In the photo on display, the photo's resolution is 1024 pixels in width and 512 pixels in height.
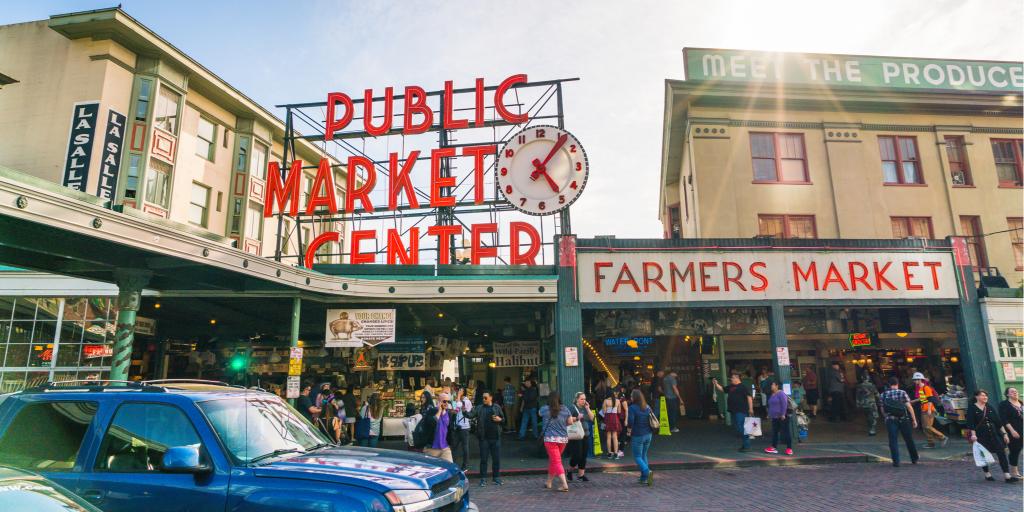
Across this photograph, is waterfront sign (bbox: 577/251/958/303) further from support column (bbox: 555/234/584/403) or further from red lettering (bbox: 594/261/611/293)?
support column (bbox: 555/234/584/403)

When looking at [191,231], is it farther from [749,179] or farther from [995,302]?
[995,302]

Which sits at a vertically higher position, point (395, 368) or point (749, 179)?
point (749, 179)

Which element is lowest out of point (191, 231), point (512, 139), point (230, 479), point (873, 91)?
point (230, 479)

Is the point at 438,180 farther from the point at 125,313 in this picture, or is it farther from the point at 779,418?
the point at 779,418

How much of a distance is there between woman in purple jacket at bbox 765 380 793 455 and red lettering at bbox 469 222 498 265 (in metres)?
9.58

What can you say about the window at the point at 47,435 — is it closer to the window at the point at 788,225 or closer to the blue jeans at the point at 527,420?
the blue jeans at the point at 527,420

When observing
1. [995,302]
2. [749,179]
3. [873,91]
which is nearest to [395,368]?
[749,179]

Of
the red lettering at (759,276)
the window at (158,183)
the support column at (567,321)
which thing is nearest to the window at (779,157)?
the red lettering at (759,276)

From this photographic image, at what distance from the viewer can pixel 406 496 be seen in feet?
15.0

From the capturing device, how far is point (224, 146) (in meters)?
29.8

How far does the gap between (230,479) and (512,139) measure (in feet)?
57.0

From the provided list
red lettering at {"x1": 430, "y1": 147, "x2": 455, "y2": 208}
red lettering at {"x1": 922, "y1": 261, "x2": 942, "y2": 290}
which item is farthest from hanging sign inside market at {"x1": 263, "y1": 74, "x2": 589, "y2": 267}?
red lettering at {"x1": 922, "y1": 261, "x2": 942, "y2": 290}

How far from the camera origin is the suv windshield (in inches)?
197

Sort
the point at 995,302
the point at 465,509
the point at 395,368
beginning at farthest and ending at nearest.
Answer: the point at 395,368 < the point at 995,302 < the point at 465,509
